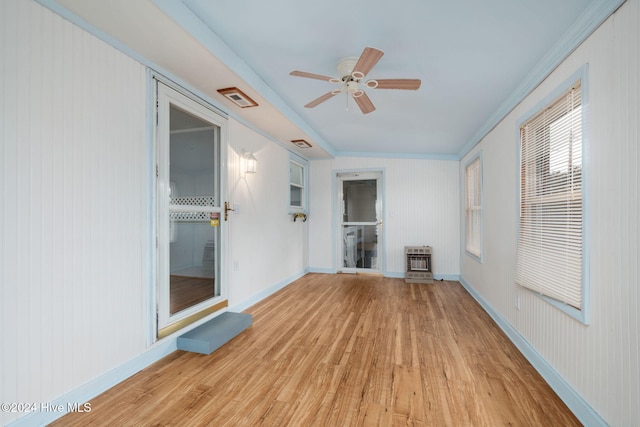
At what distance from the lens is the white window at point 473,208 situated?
14.6 ft

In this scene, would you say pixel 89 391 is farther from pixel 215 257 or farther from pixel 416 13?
pixel 416 13

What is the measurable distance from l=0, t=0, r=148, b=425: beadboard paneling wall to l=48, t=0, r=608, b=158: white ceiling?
296mm

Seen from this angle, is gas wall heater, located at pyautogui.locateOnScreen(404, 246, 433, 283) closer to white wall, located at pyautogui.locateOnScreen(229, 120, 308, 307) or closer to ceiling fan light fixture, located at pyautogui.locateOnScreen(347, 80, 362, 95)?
white wall, located at pyautogui.locateOnScreen(229, 120, 308, 307)

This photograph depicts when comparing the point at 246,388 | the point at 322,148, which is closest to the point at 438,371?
the point at 246,388

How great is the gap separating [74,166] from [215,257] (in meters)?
1.67

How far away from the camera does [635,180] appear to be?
1.41 meters

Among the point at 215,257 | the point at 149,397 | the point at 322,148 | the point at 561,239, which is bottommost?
the point at 149,397

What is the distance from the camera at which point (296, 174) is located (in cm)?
573

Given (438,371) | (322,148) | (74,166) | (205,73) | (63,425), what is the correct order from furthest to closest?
(322,148) → (205,73) → (438,371) → (74,166) → (63,425)

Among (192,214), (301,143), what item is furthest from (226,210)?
(301,143)

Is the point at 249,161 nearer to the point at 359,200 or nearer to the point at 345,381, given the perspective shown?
the point at 345,381

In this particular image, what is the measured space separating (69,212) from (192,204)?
112cm

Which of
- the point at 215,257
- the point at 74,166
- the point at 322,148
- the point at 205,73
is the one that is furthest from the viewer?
the point at 322,148

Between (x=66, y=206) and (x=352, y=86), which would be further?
(x=352, y=86)
